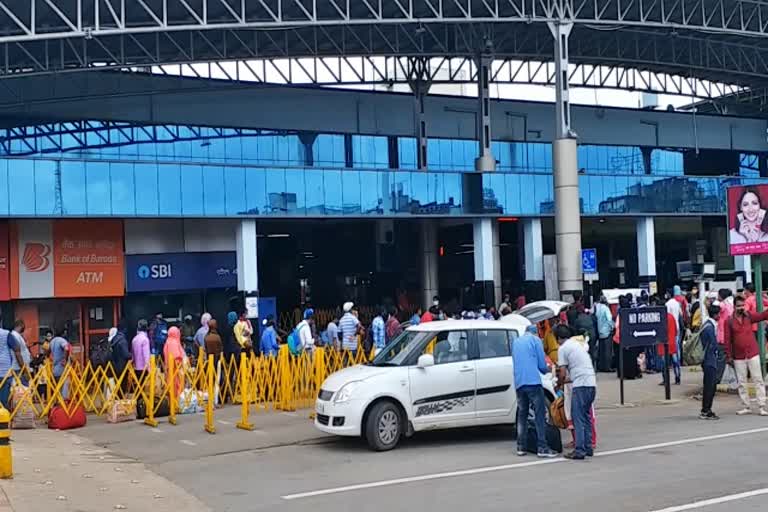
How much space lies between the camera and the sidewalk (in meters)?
9.96

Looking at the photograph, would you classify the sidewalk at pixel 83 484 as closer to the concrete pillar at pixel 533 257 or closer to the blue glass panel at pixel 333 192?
the blue glass panel at pixel 333 192

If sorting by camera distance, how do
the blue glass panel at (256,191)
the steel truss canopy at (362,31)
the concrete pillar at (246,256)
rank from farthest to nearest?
the blue glass panel at (256,191) → the concrete pillar at (246,256) → the steel truss canopy at (362,31)

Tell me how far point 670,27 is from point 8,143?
23.7 meters

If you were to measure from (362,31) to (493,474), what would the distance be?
83.3ft

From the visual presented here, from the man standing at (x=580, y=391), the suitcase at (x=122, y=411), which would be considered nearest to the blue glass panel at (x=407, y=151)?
the suitcase at (x=122, y=411)

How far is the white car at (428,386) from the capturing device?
12.9 metres

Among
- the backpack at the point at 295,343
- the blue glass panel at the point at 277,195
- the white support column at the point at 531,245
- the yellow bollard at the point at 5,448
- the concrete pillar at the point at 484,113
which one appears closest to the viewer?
the yellow bollard at the point at 5,448

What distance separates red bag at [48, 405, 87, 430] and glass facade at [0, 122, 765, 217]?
33.5 ft

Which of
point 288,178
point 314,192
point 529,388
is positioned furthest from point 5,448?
point 314,192

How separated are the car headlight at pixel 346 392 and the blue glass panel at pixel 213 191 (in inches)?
662

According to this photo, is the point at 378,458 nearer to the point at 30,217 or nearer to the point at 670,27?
the point at 30,217

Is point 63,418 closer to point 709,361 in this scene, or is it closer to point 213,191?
point 709,361

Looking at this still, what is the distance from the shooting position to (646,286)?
37.4 m

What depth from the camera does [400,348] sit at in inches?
537
